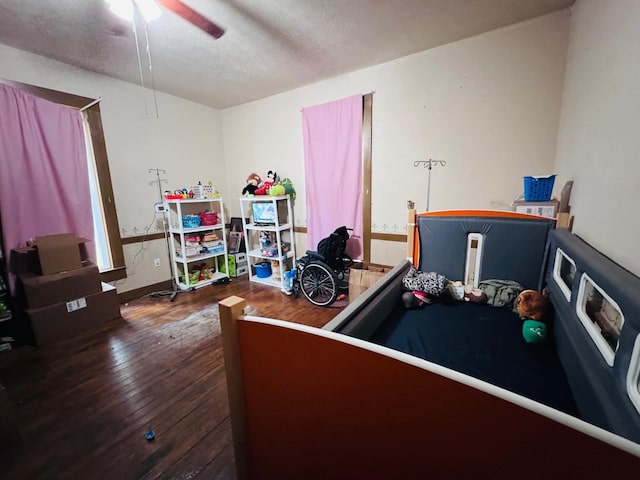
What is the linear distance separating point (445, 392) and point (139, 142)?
383 cm

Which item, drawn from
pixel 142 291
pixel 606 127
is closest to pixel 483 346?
pixel 606 127

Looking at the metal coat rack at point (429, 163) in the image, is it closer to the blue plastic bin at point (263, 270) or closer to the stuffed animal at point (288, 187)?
the stuffed animal at point (288, 187)

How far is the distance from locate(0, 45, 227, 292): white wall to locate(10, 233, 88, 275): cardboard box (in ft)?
2.19

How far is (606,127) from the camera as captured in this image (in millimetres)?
1207

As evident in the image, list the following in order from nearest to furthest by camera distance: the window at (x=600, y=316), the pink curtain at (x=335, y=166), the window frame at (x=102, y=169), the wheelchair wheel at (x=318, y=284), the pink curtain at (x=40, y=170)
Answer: the window at (x=600, y=316), the pink curtain at (x=40, y=170), the window frame at (x=102, y=169), the wheelchair wheel at (x=318, y=284), the pink curtain at (x=335, y=166)

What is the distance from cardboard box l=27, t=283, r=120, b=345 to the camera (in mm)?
2193

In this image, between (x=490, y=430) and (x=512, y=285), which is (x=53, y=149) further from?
(x=512, y=285)

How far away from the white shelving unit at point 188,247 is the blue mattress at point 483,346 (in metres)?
2.76

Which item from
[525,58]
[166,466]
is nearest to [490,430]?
[166,466]

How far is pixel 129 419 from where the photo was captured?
149 cm

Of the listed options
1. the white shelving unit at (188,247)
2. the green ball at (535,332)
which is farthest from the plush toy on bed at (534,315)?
the white shelving unit at (188,247)

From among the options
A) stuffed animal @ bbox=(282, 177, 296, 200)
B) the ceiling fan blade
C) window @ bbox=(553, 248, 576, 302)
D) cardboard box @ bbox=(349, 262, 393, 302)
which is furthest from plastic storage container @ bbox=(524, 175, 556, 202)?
stuffed animal @ bbox=(282, 177, 296, 200)

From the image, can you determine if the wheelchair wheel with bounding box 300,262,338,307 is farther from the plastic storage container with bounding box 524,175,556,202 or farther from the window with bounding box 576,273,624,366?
the window with bounding box 576,273,624,366

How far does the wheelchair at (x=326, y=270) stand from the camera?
110 inches
